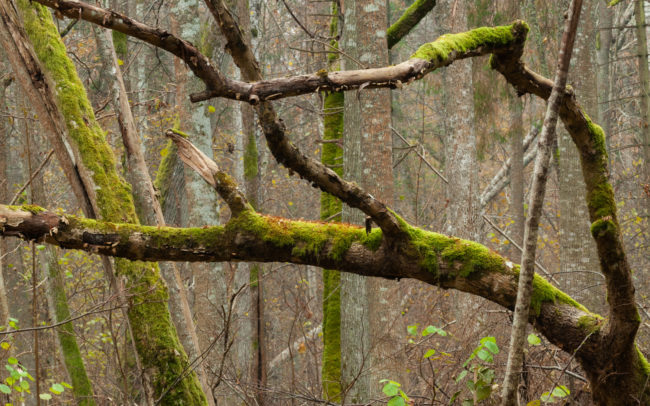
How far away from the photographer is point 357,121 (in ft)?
22.1

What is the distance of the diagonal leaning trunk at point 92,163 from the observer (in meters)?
4.87

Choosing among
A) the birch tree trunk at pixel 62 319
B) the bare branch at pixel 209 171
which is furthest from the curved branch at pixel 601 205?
the birch tree trunk at pixel 62 319

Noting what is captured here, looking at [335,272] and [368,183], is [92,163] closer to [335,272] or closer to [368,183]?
[368,183]

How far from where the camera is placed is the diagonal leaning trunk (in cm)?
487

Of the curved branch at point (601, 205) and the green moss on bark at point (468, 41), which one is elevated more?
the green moss on bark at point (468, 41)

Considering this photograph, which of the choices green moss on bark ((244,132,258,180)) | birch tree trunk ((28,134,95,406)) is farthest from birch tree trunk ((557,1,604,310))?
birch tree trunk ((28,134,95,406))

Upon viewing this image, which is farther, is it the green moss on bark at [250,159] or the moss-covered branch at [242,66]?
the green moss on bark at [250,159]

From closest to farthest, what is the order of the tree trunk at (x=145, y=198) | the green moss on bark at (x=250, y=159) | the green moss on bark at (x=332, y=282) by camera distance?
1. the tree trunk at (x=145, y=198)
2. the green moss on bark at (x=332, y=282)
3. the green moss on bark at (x=250, y=159)

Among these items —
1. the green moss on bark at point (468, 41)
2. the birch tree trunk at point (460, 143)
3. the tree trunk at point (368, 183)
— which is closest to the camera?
the green moss on bark at point (468, 41)

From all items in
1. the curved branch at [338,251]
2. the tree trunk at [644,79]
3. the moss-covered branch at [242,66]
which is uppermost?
the tree trunk at [644,79]

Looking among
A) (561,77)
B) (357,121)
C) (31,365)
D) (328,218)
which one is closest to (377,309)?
(328,218)

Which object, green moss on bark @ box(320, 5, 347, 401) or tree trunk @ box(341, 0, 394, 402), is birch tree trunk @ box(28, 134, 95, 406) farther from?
tree trunk @ box(341, 0, 394, 402)

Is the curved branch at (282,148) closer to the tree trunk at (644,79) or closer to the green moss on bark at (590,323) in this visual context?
the green moss on bark at (590,323)

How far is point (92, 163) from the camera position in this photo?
5023mm
